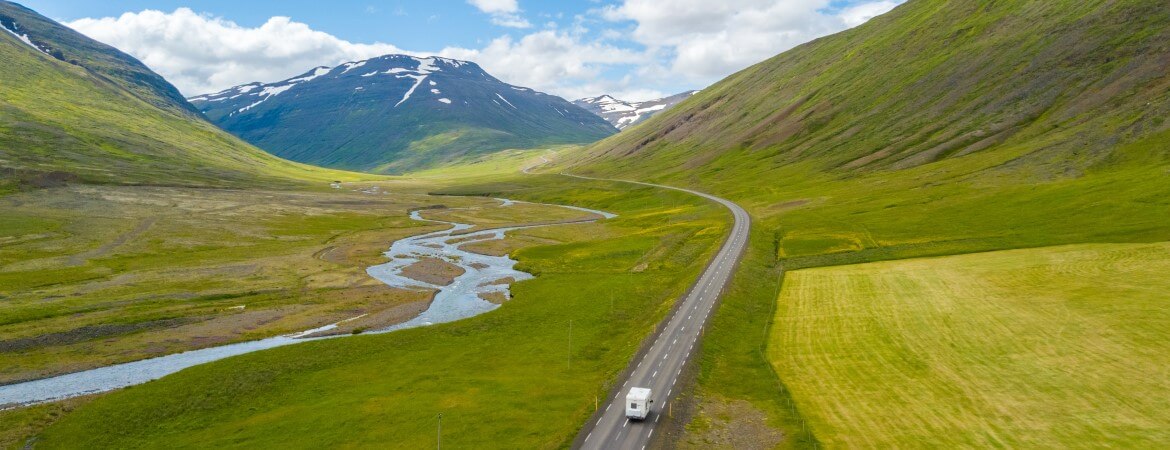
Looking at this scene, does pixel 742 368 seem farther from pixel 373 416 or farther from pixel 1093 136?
pixel 1093 136

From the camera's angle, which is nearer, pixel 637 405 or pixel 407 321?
pixel 637 405

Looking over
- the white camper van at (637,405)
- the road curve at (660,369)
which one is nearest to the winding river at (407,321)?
the road curve at (660,369)

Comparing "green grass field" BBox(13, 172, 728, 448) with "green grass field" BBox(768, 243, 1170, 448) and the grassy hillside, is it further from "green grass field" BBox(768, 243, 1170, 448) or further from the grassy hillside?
"green grass field" BBox(768, 243, 1170, 448)

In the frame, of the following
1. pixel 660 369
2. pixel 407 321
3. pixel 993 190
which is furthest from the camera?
pixel 993 190

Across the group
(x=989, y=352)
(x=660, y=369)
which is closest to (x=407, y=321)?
(x=660, y=369)

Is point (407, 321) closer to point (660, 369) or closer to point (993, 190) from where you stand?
point (660, 369)

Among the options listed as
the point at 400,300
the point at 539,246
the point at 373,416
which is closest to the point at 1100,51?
the point at 539,246
